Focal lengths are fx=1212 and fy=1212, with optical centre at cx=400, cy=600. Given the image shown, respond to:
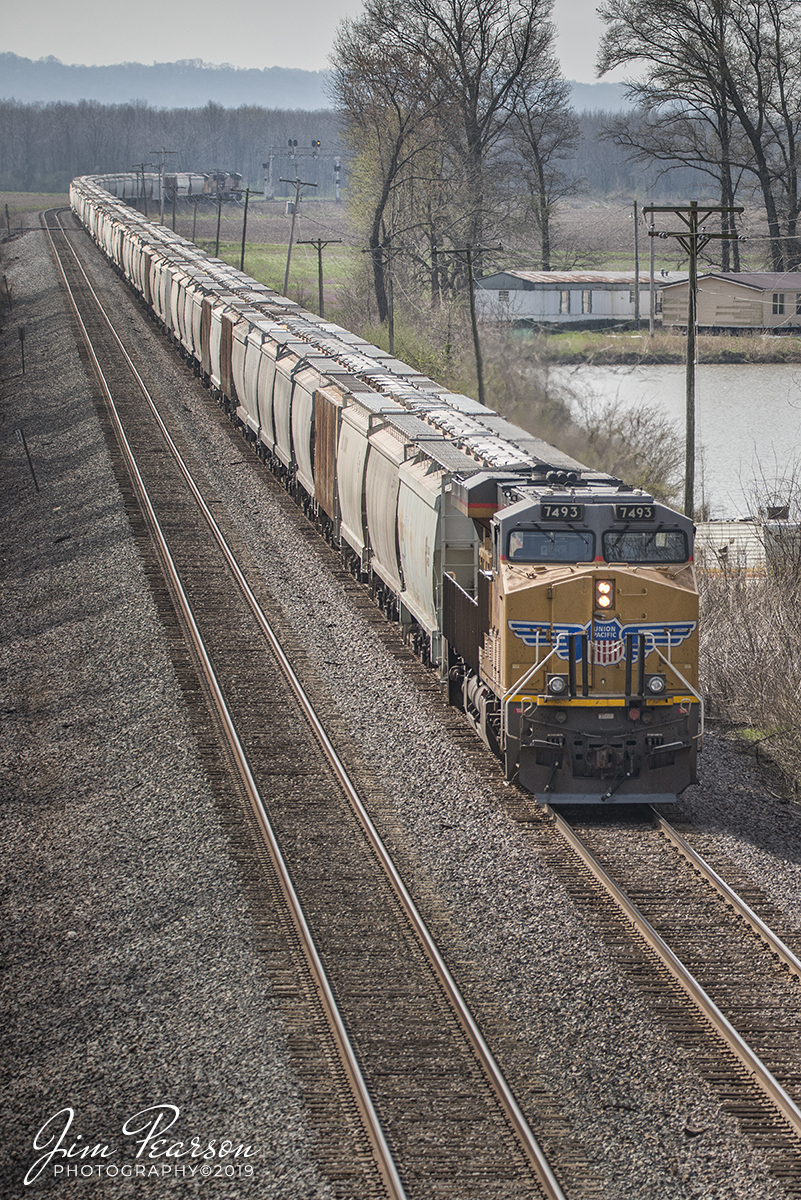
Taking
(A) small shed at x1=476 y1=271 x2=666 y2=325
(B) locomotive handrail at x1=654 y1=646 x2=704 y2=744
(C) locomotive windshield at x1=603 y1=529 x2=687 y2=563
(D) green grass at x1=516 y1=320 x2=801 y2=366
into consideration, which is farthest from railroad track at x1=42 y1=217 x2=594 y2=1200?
(A) small shed at x1=476 y1=271 x2=666 y2=325

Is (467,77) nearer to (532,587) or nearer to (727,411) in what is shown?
(727,411)

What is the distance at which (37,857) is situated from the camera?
1306 centimetres

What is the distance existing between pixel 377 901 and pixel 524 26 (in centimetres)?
6748

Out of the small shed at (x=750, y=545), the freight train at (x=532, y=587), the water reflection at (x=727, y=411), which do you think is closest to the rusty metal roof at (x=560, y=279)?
the water reflection at (x=727, y=411)

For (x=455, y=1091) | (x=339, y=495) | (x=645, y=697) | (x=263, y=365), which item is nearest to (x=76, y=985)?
(x=455, y=1091)

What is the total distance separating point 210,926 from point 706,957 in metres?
4.52

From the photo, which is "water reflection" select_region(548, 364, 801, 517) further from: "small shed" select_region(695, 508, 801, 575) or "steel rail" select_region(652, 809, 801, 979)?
"steel rail" select_region(652, 809, 801, 979)

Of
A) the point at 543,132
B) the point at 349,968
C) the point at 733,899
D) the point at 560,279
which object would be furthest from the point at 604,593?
the point at 543,132

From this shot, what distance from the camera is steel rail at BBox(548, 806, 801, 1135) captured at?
8.66 meters

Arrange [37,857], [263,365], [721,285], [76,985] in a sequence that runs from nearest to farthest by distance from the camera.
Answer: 1. [76,985]
2. [37,857]
3. [263,365]
4. [721,285]

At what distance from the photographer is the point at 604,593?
13.1 metres

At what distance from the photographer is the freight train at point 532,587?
13.1 metres

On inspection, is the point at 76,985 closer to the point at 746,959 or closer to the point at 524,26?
the point at 746,959

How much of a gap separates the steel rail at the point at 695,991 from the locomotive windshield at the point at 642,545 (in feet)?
10.0
